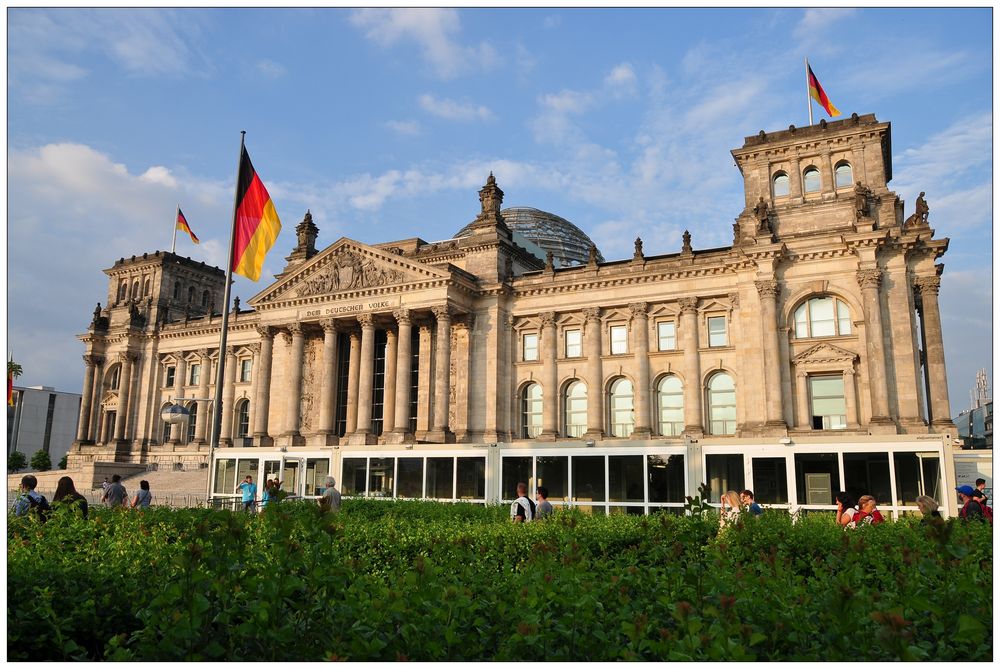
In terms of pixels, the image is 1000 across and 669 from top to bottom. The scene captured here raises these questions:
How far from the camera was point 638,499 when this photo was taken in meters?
33.0

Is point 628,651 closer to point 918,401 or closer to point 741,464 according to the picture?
point 741,464

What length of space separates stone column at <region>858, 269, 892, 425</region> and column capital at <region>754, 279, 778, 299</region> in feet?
14.2

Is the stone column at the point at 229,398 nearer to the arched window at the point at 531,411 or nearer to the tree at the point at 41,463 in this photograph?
the tree at the point at 41,463

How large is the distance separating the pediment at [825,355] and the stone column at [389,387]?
2585cm

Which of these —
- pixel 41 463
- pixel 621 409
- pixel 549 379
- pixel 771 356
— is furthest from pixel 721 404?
pixel 41 463

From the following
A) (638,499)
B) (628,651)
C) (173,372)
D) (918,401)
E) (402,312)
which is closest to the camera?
(628,651)

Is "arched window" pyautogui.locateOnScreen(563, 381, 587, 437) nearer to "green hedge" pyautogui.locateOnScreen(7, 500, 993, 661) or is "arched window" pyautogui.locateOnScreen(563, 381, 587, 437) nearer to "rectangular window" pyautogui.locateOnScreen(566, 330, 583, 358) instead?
"rectangular window" pyautogui.locateOnScreen(566, 330, 583, 358)

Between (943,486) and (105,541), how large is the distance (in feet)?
96.8

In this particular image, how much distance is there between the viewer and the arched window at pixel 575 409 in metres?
48.0

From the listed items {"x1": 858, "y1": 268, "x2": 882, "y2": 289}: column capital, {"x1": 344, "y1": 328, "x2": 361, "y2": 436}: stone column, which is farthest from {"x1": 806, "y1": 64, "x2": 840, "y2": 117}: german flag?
{"x1": 344, "y1": 328, "x2": 361, "y2": 436}: stone column

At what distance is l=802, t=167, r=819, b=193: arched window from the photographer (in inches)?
1705

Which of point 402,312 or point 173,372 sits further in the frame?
point 173,372

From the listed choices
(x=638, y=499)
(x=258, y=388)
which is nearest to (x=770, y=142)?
(x=638, y=499)

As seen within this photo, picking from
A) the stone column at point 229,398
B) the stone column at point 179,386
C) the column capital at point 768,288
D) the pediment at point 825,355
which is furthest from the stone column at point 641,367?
the stone column at point 179,386
